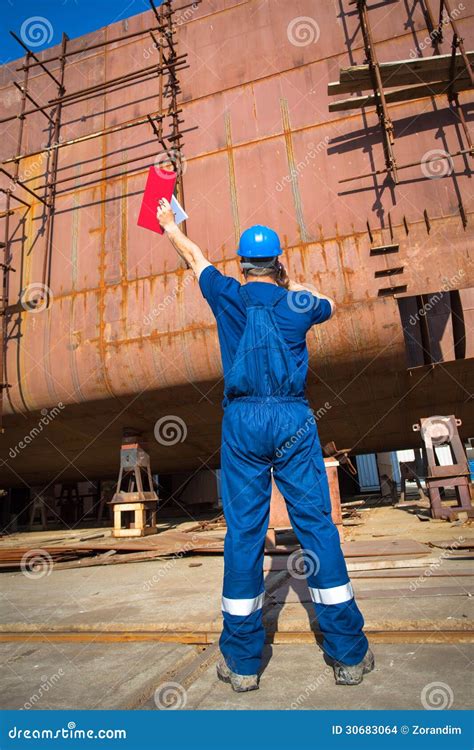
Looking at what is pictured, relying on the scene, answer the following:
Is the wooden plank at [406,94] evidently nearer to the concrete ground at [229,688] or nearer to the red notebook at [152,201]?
the red notebook at [152,201]

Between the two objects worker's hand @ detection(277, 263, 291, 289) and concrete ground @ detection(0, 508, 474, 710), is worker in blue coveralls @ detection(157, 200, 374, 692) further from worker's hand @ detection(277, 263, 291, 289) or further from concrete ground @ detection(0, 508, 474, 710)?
concrete ground @ detection(0, 508, 474, 710)

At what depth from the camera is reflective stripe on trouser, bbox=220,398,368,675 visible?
165 centimetres

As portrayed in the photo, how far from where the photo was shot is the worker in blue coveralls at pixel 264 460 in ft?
5.42

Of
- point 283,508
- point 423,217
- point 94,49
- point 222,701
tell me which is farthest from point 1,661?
point 94,49

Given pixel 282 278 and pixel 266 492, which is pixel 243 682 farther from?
pixel 282 278

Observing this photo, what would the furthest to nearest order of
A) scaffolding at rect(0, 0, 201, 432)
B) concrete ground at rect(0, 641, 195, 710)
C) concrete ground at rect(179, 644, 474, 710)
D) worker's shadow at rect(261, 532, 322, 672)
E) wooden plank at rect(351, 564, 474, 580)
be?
scaffolding at rect(0, 0, 201, 432) < wooden plank at rect(351, 564, 474, 580) < worker's shadow at rect(261, 532, 322, 672) < concrete ground at rect(0, 641, 195, 710) < concrete ground at rect(179, 644, 474, 710)

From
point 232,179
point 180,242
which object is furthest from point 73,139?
point 180,242

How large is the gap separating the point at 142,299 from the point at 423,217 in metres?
4.50

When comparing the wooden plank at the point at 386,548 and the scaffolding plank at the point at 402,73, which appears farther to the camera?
the scaffolding plank at the point at 402,73

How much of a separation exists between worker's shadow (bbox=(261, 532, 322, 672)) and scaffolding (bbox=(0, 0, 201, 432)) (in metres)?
6.57

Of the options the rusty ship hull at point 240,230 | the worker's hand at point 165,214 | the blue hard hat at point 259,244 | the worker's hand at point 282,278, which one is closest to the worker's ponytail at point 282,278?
the worker's hand at point 282,278

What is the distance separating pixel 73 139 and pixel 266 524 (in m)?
9.61

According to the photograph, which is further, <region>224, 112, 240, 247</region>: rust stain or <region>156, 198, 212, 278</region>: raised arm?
<region>224, 112, 240, 247</region>: rust stain

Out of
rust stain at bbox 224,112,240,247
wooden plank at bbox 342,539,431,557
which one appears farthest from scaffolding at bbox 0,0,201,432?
wooden plank at bbox 342,539,431,557
